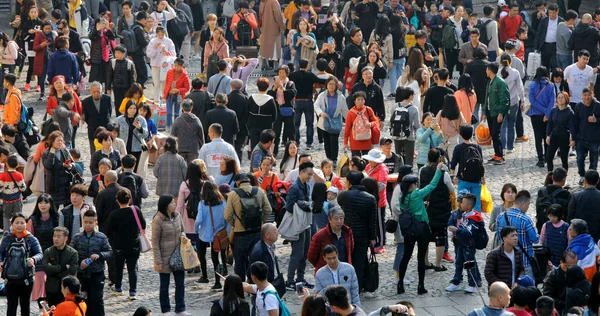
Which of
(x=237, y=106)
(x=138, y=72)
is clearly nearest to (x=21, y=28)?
(x=138, y=72)

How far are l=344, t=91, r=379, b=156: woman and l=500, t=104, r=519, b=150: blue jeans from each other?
321 cm

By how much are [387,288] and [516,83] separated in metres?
6.93

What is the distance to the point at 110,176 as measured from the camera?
1608cm

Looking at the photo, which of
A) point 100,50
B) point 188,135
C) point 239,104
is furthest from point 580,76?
point 100,50

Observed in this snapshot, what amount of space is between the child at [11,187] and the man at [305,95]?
5.83 metres

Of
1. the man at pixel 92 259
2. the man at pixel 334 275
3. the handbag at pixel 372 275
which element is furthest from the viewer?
the handbag at pixel 372 275

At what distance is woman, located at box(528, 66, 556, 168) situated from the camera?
70.4ft

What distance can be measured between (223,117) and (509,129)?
5350 millimetres

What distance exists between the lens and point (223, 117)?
19688mm

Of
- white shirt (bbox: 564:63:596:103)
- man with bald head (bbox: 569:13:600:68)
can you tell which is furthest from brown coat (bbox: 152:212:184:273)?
man with bald head (bbox: 569:13:600:68)

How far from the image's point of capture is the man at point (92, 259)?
14.4 metres

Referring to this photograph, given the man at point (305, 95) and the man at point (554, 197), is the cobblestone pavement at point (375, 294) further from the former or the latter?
the man at point (305, 95)

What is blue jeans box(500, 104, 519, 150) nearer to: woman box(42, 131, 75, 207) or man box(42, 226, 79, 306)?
woman box(42, 131, 75, 207)

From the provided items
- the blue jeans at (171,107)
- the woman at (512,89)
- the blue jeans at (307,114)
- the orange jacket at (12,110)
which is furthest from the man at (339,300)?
the blue jeans at (171,107)
